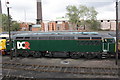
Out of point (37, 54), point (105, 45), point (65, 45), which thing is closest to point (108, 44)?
point (105, 45)

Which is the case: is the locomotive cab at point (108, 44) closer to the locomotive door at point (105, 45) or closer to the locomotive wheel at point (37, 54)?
the locomotive door at point (105, 45)

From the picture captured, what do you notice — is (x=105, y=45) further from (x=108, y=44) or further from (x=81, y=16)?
(x=81, y=16)

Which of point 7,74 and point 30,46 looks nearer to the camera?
point 7,74

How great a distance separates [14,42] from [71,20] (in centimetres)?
3915

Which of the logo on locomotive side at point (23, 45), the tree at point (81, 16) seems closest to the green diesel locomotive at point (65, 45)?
the logo on locomotive side at point (23, 45)

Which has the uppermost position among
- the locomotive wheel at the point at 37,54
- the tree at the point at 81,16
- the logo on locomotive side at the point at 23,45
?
the tree at the point at 81,16

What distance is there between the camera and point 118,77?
9.91 m

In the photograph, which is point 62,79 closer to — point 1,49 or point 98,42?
point 98,42

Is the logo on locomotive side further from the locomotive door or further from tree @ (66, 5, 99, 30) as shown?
tree @ (66, 5, 99, 30)

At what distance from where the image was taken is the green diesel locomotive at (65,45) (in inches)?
580

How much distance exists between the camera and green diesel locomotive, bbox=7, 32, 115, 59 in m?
14.7

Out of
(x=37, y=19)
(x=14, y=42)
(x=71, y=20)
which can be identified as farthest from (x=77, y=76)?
(x=37, y=19)

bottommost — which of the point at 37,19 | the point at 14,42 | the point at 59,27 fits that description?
the point at 14,42

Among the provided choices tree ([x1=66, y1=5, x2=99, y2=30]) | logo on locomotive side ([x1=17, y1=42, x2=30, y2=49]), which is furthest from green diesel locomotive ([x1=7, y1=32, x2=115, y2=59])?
tree ([x1=66, y1=5, x2=99, y2=30])
